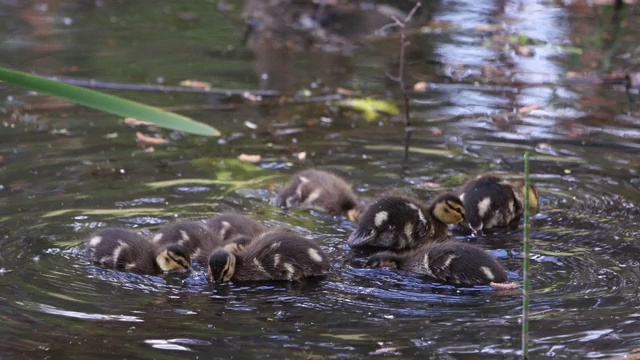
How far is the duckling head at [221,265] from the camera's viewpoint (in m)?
4.87

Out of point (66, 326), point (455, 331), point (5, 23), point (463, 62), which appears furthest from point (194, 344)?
point (5, 23)

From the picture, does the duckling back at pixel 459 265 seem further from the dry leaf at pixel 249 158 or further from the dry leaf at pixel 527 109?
the dry leaf at pixel 527 109

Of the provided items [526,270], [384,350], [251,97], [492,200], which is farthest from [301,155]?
[526,270]

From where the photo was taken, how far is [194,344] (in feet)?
Answer: 13.7

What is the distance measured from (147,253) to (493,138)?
3.09 meters

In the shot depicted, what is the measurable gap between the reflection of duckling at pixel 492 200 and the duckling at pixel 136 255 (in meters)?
1.65

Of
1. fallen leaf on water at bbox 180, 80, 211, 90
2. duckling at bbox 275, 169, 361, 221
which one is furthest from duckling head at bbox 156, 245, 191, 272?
fallen leaf on water at bbox 180, 80, 211, 90

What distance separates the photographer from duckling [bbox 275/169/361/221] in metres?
6.09

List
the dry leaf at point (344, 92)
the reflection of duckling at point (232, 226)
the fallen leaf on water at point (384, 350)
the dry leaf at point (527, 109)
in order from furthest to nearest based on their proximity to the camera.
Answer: the dry leaf at point (344, 92)
the dry leaf at point (527, 109)
the reflection of duckling at point (232, 226)
the fallen leaf on water at point (384, 350)

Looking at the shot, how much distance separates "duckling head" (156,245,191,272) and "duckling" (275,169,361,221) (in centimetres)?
121

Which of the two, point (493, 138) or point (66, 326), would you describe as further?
point (493, 138)

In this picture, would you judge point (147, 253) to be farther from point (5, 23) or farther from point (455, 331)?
point (5, 23)

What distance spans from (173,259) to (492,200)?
1.83 m

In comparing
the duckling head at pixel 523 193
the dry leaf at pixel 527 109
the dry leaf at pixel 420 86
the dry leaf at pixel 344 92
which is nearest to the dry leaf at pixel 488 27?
the dry leaf at pixel 420 86
